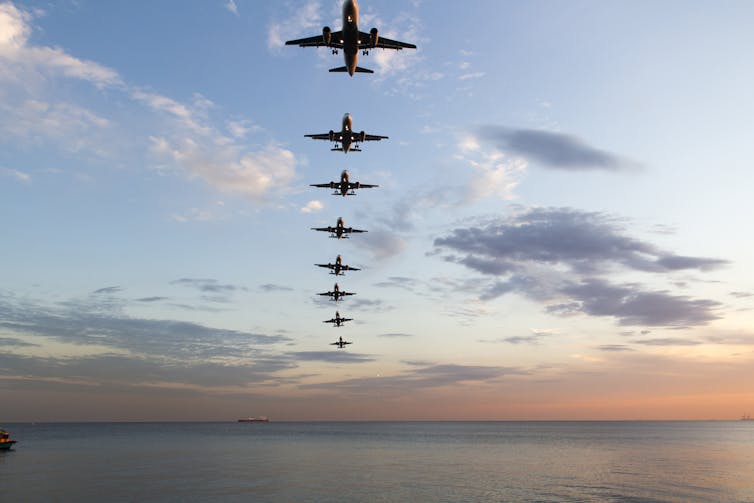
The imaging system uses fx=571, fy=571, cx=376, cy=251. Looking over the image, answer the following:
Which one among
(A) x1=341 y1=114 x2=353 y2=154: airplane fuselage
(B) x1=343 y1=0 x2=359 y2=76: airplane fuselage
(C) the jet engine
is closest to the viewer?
(B) x1=343 y1=0 x2=359 y2=76: airplane fuselage

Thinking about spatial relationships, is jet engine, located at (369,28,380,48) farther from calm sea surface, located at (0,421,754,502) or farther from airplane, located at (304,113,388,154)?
calm sea surface, located at (0,421,754,502)

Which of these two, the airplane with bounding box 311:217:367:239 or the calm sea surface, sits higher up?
the airplane with bounding box 311:217:367:239

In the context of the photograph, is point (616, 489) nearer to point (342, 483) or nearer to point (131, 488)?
point (342, 483)

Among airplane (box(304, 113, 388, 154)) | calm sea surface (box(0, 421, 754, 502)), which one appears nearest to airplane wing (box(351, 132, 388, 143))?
airplane (box(304, 113, 388, 154))

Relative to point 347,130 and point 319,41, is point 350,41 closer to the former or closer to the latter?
point 319,41

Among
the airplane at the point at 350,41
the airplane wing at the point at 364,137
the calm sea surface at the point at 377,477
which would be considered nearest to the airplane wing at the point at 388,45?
the airplane at the point at 350,41

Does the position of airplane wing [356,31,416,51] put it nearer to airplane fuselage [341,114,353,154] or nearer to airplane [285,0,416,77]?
airplane [285,0,416,77]

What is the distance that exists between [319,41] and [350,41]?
5212 millimetres

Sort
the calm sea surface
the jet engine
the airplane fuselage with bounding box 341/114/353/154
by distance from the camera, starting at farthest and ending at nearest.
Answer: the calm sea surface → the airplane fuselage with bounding box 341/114/353/154 → the jet engine

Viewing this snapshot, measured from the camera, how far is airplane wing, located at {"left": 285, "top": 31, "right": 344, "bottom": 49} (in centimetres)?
6500

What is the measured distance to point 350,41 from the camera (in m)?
62.7

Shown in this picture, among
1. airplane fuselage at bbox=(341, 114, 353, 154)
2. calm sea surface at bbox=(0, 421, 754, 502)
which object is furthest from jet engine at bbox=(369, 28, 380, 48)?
calm sea surface at bbox=(0, 421, 754, 502)

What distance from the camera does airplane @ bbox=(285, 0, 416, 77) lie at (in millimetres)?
60719

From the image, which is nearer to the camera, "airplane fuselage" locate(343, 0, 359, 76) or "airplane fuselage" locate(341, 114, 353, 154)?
"airplane fuselage" locate(343, 0, 359, 76)
